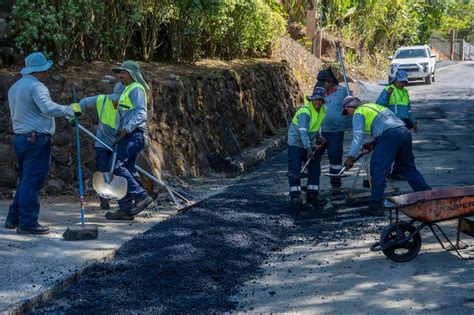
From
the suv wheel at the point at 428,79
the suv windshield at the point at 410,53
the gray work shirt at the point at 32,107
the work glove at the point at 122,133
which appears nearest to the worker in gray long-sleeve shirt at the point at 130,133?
the work glove at the point at 122,133

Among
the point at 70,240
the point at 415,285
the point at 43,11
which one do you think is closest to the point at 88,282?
the point at 70,240

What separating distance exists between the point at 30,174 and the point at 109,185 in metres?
1.10

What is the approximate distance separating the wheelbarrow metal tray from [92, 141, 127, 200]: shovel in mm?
3368

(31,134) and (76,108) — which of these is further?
(76,108)

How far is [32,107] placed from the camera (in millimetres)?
8414

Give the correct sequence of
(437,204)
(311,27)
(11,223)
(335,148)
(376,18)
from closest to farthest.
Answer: (437,204), (11,223), (335,148), (311,27), (376,18)

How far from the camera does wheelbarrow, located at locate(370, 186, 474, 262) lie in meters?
7.38

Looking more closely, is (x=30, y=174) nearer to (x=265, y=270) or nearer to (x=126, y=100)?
(x=126, y=100)

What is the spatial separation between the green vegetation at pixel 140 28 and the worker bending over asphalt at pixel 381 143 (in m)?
5.06

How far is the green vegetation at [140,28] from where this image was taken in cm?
1181

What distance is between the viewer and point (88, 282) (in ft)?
22.6

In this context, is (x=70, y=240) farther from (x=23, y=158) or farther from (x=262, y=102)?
(x=262, y=102)

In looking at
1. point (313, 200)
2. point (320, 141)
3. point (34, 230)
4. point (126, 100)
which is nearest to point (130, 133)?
point (126, 100)

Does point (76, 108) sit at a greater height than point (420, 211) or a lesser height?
greater
